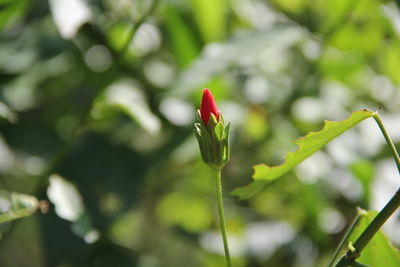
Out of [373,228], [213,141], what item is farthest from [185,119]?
[373,228]

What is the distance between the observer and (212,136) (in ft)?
2.13

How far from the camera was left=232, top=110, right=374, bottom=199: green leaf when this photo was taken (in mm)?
631

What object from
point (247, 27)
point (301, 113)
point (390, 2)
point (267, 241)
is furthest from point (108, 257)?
point (390, 2)

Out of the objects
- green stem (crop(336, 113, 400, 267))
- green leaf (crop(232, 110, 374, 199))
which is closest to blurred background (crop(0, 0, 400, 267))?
green leaf (crop(232, 110, 374, 199))

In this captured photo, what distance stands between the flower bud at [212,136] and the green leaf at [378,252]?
0.16 m

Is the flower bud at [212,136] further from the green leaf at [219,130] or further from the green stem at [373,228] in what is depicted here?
the green stem at [373,228]

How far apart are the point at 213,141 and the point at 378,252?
0.21 m

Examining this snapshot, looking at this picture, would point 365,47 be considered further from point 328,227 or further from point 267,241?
point 267,241

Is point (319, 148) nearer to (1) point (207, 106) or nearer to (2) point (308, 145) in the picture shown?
(2) point (308, 145)

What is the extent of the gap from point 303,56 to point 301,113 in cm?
19

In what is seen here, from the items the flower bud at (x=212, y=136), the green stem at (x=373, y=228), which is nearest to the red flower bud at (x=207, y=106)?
the flower bud at (x=212, y=136)

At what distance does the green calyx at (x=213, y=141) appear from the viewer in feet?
2.13

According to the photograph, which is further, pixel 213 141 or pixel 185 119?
pixel 185 119

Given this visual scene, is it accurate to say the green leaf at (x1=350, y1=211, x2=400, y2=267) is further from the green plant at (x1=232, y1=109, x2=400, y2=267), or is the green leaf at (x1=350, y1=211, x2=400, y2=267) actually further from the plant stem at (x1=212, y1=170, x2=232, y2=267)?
the plant stem at (x1=212, y1=170, x2=232, y2=267)
